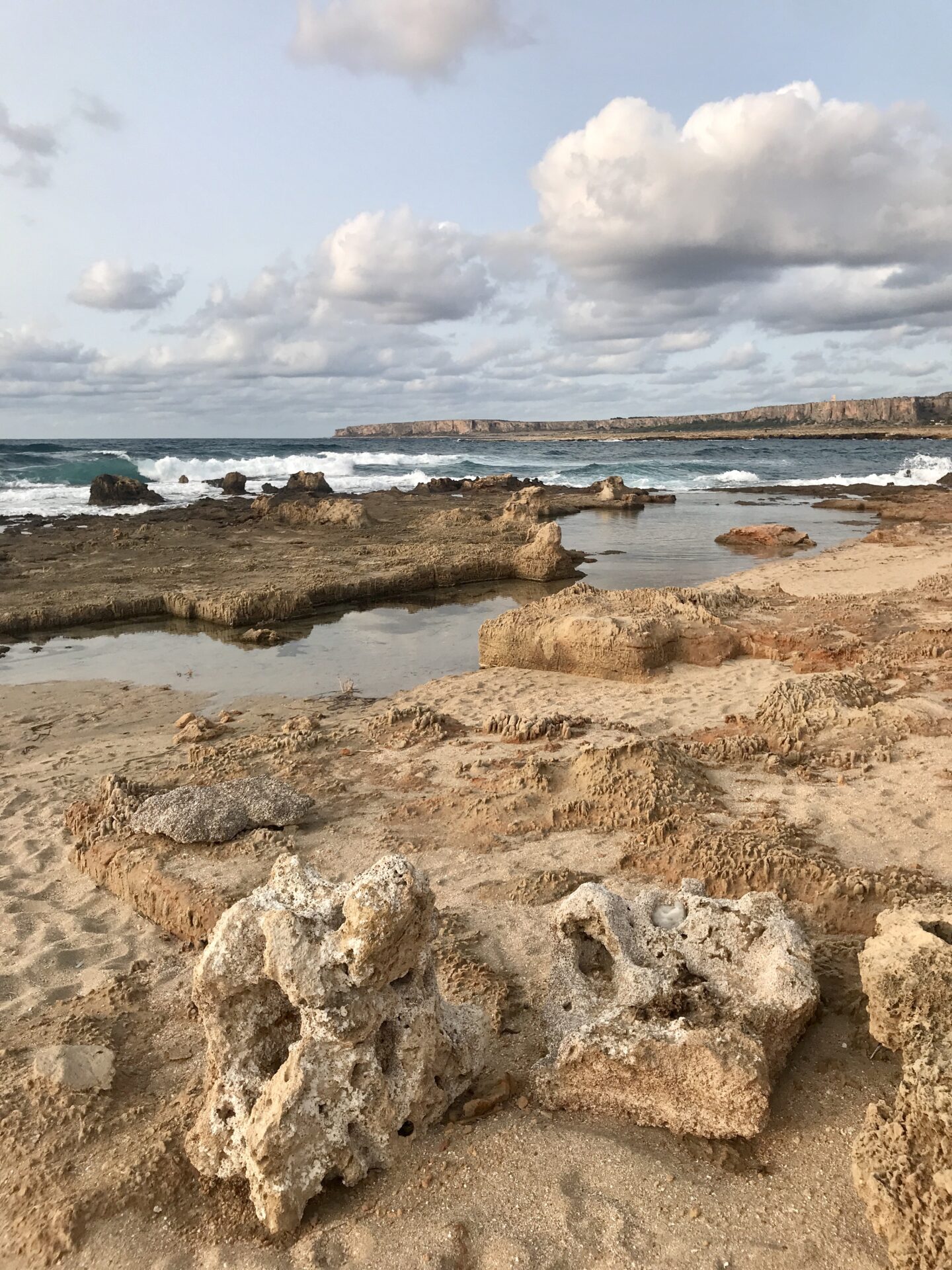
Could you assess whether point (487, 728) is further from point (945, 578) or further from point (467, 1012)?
point (945, 578)

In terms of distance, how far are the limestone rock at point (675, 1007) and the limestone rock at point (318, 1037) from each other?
0.45 m

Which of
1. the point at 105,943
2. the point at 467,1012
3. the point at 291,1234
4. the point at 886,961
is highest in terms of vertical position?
the point at 886,961

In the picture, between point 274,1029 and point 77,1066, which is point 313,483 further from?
point 274,1029

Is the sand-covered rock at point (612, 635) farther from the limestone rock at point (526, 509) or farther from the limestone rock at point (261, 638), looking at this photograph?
the limestone rock at point (526, 509)

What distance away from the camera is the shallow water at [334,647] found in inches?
347

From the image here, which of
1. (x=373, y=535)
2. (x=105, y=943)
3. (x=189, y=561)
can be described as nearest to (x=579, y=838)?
(x=105, y=943)

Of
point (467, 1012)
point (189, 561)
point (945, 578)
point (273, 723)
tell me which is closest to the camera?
point (467, 1012)

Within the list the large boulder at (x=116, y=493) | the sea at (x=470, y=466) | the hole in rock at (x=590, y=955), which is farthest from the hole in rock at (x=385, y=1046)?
the large boulder at (x=116, y=493)

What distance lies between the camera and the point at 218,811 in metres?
4.62

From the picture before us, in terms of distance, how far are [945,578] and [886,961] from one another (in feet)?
34.1

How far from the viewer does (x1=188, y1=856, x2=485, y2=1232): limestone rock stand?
220 centimetres

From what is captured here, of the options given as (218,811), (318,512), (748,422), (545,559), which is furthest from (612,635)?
(748,422)

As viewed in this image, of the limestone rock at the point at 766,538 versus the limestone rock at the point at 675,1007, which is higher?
the limestone rock at the point at 675,1007

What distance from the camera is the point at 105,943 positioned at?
12.7 ft
